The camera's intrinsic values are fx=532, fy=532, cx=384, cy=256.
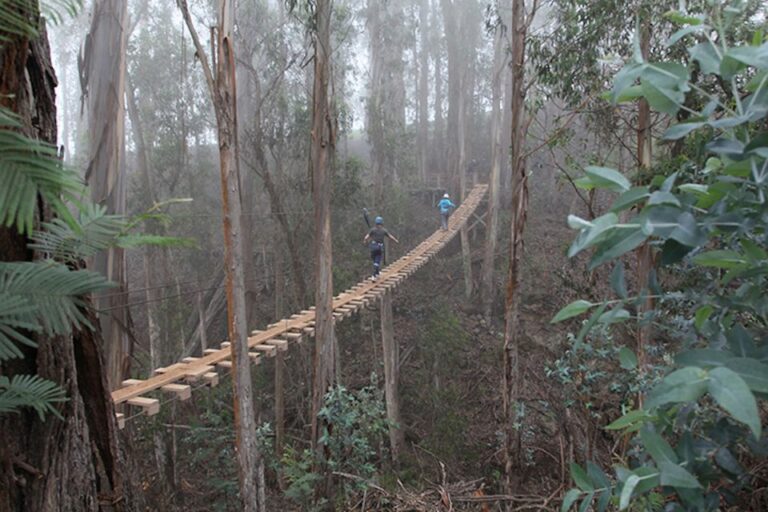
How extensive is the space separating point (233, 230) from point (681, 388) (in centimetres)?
390

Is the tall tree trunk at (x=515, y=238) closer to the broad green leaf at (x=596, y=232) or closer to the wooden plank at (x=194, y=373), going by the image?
the wooden plank at (x=194, y=373)

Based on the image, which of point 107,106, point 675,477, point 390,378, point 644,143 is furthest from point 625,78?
point 390,378

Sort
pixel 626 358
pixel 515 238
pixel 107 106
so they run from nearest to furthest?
pixel 626 358 → pixel 515 238 → pixel 107 106

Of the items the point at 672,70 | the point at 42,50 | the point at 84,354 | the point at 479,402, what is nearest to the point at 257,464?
the point at 84,354

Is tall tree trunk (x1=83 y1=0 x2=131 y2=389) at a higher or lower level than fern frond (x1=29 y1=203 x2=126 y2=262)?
higher

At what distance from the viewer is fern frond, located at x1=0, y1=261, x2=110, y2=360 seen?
1.87ft

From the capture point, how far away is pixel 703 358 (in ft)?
1.68

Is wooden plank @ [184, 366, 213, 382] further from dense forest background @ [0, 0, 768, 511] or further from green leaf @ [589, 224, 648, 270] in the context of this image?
green leaf @ [589, 224, 648, 270]

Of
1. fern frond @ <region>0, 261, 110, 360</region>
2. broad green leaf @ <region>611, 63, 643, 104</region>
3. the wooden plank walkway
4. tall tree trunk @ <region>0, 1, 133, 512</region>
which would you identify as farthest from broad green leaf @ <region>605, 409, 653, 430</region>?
the wooden plank walkway

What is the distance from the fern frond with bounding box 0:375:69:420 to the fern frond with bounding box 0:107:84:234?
0.28 m

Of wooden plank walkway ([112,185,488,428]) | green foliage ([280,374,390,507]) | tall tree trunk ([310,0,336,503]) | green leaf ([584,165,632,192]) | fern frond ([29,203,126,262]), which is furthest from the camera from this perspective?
tall tree trunk ([310,0,336,503])

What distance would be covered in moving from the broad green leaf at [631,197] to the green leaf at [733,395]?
19 centimetres

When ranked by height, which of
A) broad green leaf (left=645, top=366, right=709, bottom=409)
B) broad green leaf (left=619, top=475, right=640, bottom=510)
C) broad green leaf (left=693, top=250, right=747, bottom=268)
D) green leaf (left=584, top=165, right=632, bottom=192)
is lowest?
broad green leaf (left=619, top=475, right=640, bottom=510)

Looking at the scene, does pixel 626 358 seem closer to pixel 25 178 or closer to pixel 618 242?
pixel 618 242
